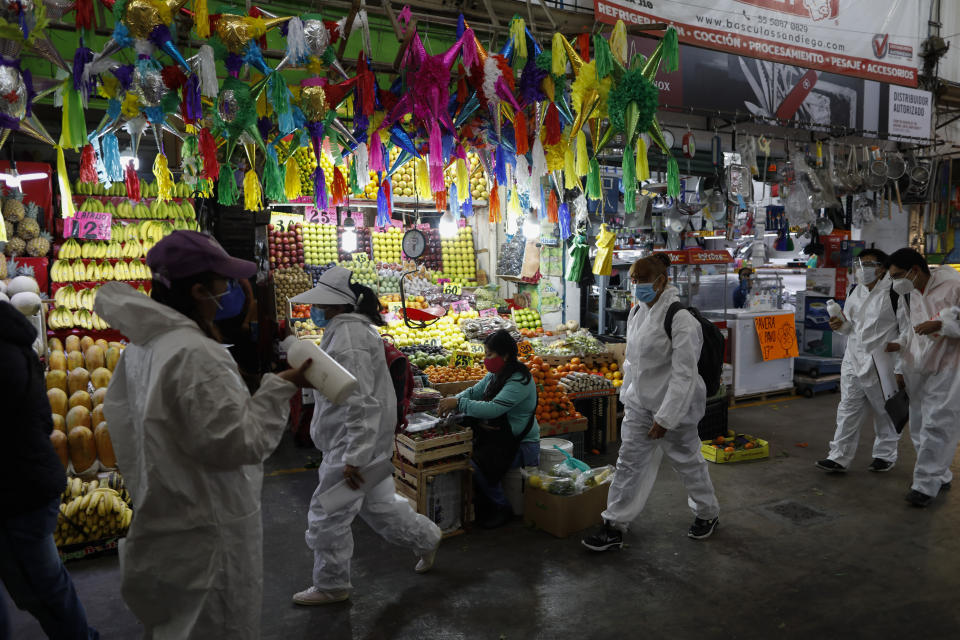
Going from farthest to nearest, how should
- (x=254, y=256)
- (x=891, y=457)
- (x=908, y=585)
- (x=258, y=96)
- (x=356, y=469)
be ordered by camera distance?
1. (x=254, y=256)
2. (x=891, y=457)
3. (x=258, y=96)
4. (x=908, y=585)
5. (x=356, y=469)

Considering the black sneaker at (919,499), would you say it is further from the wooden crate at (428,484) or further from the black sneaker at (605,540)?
the wooden crate at (428,484)

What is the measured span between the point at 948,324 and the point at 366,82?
14.7ft

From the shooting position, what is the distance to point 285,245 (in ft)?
29.0

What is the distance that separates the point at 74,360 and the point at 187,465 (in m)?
4.28

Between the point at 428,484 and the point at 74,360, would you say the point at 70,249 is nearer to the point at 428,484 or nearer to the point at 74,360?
the point at 74,360

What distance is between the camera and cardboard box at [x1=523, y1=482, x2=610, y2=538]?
4402mm

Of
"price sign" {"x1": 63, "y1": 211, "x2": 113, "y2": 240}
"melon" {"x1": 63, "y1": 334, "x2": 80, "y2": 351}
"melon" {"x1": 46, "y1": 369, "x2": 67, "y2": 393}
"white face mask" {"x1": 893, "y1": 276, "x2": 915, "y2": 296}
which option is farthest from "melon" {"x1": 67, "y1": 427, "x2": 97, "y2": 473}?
"white face mask" {"x1": 893, "y1": 276, "x2": 915, "y2": 296}

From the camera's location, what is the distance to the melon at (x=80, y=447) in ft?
15.0

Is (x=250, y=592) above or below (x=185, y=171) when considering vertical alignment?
below

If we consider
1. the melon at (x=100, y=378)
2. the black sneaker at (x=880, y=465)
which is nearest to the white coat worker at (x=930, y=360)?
the black sneaker at (x=880, y=465)

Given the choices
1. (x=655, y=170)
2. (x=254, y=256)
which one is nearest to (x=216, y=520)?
(x=254, y=256)

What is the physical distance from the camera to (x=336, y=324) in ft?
11.4

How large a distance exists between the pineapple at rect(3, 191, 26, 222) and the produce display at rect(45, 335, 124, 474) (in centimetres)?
190

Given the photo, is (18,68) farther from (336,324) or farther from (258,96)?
(336,324)
